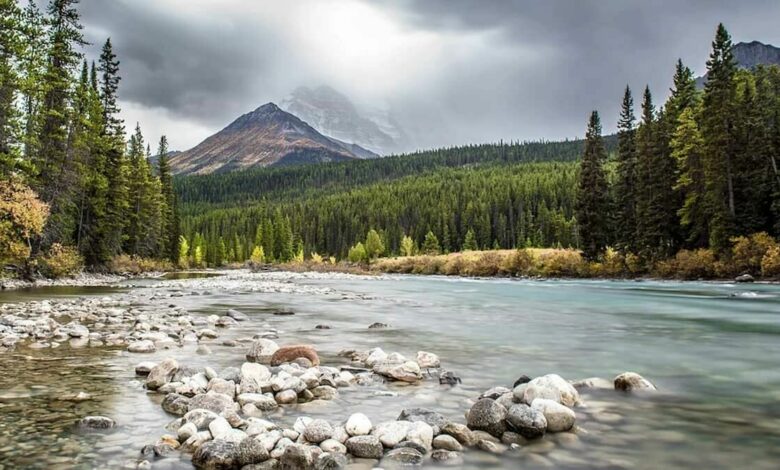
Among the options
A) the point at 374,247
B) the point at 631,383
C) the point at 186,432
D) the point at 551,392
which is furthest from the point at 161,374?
the point at 374,247

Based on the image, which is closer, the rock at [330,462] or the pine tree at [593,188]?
the rock at [330,462]

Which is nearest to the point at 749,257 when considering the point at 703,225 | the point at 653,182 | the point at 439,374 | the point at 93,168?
the point at 703,225

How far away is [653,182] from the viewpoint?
1828 inches

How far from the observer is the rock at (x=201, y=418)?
595cm

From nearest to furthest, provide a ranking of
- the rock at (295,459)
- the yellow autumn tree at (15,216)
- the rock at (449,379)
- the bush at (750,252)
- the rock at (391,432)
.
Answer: the rock at (295,459) → the rock at (391,432) → the rock at (449,379) → the yellow autumn tree at (15,216) → the bush at (750,252)

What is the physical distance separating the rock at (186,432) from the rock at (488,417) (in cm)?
309

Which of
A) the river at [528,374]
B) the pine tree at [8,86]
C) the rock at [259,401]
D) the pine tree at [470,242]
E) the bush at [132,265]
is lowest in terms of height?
the river at [528,374]

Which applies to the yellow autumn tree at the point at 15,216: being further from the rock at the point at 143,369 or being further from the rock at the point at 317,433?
the rock at the point at 317,433

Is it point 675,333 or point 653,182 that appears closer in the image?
point 675,333

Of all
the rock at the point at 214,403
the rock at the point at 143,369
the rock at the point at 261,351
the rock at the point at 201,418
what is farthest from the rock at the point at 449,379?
the rock at the point at 143,369

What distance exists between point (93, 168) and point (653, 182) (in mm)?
47984

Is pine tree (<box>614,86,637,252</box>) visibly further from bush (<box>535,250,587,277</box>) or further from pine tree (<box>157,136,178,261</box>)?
pine tree (<box>157,136,178,261</box>)

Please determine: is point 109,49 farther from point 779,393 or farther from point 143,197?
point 779,393

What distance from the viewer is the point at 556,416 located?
6.26 meters
